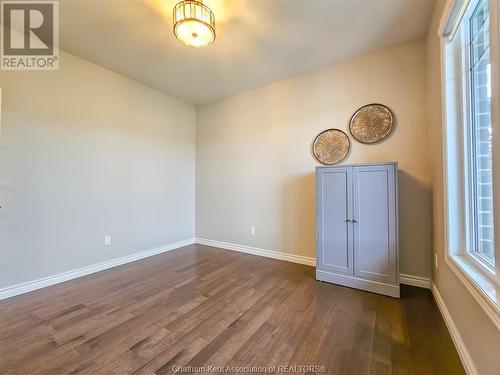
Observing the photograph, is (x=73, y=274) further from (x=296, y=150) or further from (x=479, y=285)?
(x=479, y=285)

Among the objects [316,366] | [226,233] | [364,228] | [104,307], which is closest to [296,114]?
[364,228]

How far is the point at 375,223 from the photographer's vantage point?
2270mm

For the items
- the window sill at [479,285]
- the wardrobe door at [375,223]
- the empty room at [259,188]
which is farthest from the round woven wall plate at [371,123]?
the window sill at [479,285]

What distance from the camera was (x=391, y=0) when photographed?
1.91m

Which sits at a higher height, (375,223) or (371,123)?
(371,123)

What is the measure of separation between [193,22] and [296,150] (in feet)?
6.54

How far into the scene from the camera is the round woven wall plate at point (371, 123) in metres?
2.56

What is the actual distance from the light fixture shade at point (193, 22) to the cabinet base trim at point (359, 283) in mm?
2791

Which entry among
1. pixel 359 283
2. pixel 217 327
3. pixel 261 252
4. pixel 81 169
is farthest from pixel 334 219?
pixel 81 169

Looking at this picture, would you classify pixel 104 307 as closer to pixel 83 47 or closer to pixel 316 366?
pixel 316 366

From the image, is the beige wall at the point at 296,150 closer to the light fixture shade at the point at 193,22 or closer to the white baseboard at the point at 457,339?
the white baseboard at the point at 457,339

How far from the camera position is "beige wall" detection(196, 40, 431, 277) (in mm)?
2422

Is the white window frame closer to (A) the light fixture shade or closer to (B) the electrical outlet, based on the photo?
(A) the light fixture shade

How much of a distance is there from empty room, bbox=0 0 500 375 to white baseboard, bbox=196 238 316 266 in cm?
3
